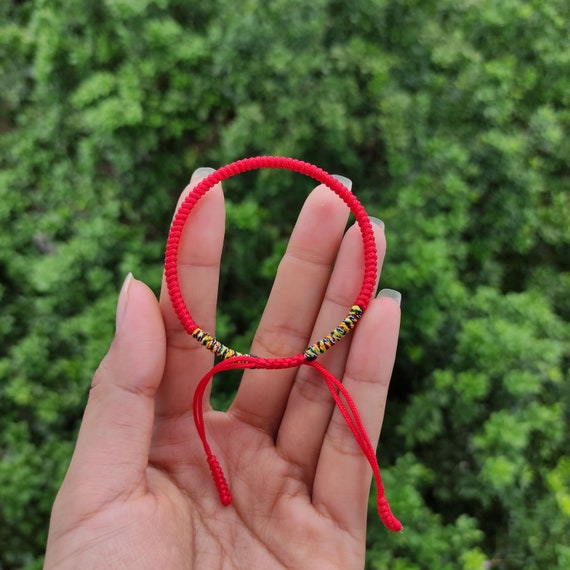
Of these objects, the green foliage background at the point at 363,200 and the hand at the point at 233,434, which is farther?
the green foliage background at the point at 363,200

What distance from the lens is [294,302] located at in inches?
89.7

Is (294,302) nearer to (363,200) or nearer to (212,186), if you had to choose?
(212,186)

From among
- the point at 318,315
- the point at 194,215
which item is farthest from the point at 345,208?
the point at 194,215

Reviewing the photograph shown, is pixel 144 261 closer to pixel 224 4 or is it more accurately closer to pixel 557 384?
pixel 224 4

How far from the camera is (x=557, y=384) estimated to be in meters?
2.66

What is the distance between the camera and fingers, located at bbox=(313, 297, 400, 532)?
2.06 meters

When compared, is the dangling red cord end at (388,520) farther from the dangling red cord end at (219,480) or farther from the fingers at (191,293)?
the fingers at (191,293)

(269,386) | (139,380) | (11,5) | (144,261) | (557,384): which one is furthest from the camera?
(11,5)

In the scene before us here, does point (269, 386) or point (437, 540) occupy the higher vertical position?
point (269, 386)

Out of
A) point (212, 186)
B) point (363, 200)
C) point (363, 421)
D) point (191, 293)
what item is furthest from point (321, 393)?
point (363, 200)

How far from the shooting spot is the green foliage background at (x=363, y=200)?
8.25 ft

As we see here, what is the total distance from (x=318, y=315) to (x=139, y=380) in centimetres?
74

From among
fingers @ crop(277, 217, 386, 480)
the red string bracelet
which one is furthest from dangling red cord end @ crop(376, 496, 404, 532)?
fingers @ crop(277, 217, 386, 480)

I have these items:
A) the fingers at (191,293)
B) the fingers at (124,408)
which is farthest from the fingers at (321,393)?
the fingers at (124,408)
